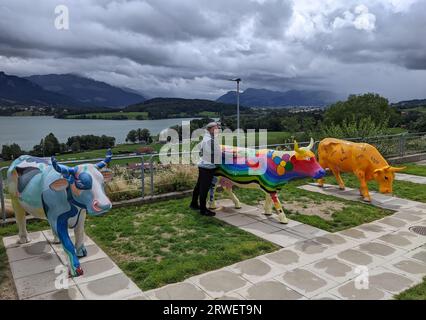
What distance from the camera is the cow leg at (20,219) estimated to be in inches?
222

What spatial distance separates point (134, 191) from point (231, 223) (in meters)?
2.91

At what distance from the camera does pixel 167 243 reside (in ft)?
19.3

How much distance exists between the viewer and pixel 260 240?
602 cm

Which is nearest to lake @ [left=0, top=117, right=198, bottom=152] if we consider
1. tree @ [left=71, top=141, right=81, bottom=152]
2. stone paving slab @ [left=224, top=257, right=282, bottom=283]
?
tree @ [left=71, top=141, right=81, bottom=152]

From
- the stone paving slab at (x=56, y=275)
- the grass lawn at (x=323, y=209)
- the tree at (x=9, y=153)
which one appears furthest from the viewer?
the tree at (x=9, y=153)

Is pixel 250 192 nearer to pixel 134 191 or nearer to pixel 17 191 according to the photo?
pixel 134 191

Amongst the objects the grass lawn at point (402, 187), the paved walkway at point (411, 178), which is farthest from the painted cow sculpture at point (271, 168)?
the paved walkway at point (411, 178)

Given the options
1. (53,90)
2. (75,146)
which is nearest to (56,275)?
(75,146)

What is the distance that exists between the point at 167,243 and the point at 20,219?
259 cm

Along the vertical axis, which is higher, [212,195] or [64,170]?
[64,170]

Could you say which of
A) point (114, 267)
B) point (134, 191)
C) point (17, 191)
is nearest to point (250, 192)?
point (134, 191)

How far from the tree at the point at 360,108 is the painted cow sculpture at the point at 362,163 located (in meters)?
39.4

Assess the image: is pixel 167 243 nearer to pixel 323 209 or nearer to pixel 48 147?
pixel 323 209

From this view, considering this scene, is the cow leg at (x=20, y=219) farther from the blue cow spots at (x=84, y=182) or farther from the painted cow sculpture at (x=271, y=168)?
the painted cow sculpture at (x=271, y=168)
